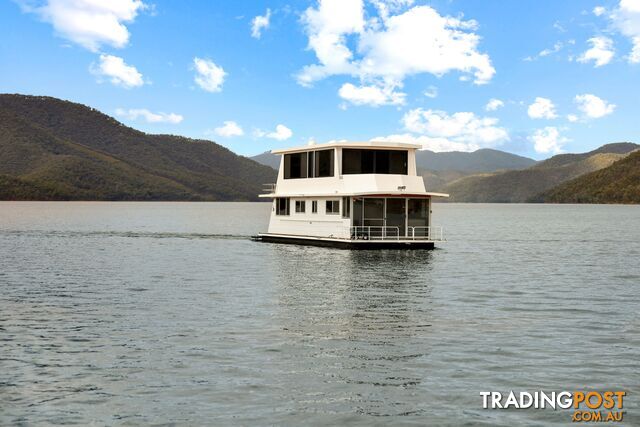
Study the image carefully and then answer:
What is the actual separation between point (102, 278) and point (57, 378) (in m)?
19.1

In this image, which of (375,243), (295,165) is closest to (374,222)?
(375,243)

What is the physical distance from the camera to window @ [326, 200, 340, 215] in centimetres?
4583

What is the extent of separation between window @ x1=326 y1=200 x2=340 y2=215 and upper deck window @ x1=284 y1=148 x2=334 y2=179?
6.53 feet

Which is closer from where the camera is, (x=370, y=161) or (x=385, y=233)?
(x=385, y=233)

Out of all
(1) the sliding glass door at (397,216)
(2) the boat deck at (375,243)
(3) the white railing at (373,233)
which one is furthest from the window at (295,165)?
(1) the sliding glass door at (397,216)

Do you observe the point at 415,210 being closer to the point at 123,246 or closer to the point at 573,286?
the point at 573,286

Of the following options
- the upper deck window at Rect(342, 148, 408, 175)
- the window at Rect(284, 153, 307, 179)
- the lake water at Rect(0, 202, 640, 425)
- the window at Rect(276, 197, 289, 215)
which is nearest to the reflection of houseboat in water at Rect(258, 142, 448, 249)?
the upper deck window at Rect(342, 148, 408, 175)

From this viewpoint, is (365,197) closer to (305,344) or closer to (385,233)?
(385,233)

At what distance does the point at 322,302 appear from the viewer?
26.0 metres

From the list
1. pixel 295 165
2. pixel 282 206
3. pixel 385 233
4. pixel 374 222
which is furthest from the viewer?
pixel 282 206

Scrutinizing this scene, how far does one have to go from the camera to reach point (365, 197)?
44.3 meters

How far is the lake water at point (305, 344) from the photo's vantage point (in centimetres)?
1347

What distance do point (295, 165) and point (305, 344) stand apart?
32955 mm

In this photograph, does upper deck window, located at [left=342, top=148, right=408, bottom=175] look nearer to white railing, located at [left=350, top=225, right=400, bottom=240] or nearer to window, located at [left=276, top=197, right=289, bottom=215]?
white railing, located at [left=350, top=225, right=400, bottom=240]
